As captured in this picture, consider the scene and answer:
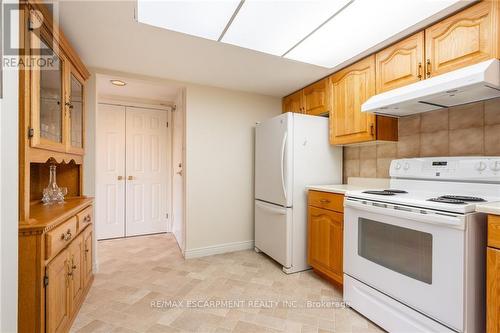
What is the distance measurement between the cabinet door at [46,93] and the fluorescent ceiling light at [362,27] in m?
1.71

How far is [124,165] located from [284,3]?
324cm

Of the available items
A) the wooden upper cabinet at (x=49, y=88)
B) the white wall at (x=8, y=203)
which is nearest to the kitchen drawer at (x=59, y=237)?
the white wall at (x=8, y=203)

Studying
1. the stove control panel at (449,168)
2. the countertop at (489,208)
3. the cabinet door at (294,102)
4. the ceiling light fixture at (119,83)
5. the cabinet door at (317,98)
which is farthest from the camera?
the cabinet door at (294,102)

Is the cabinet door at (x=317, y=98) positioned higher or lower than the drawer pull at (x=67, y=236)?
higher

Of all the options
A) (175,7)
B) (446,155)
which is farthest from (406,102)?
(175,7)

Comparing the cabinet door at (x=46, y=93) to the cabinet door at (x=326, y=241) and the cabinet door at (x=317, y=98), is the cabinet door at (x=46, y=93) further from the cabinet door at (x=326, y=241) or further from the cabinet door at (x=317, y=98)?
the cabinet door at (x=317, y=98)

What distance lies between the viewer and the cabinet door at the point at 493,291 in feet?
3.72

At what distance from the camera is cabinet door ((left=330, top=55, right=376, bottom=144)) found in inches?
83.9

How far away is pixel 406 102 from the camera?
1691 mm

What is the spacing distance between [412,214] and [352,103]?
1.25m

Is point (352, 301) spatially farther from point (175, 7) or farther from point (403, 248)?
point (175, 7)

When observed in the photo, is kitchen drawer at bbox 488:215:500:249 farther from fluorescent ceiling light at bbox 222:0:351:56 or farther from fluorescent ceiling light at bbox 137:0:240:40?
fluorescent ceiling light at bbox 137:0:240:40

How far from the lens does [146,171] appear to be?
3.85 meters

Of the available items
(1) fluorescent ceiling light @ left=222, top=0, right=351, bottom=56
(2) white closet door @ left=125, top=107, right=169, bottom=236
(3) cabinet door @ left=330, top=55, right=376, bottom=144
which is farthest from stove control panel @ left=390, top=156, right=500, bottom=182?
(2) white closet door @ left=125, top=107, right=169, bottom=236
